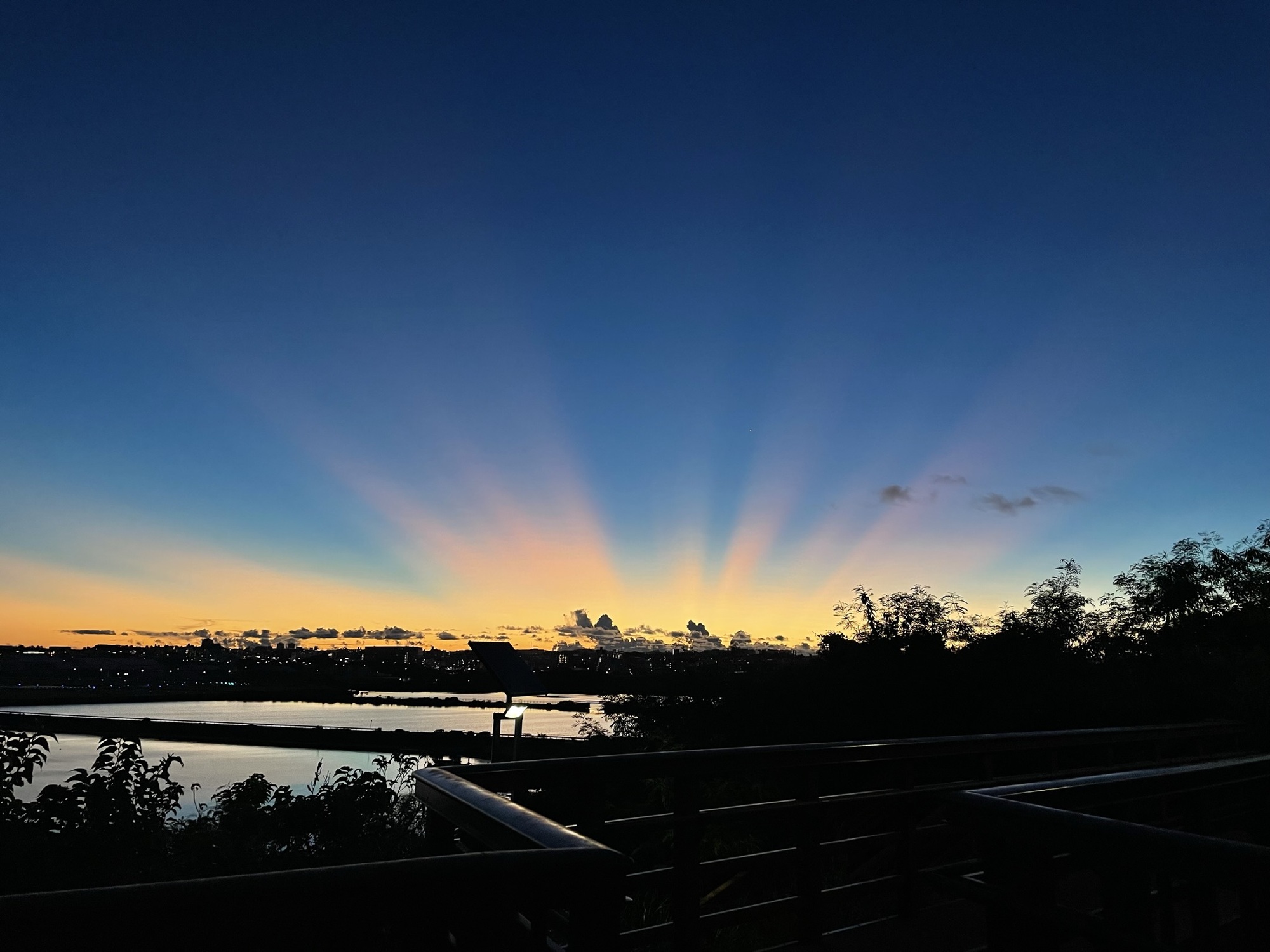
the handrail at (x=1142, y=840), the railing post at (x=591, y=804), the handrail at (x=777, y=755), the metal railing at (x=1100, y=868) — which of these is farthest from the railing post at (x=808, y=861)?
the handrail at (x=1142, y=840)

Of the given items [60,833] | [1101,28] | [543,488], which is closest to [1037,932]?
[60,833]

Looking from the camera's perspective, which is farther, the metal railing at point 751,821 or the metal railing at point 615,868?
the metal railing at point 751,821

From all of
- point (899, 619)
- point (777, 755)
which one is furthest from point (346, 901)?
point (899, 619)

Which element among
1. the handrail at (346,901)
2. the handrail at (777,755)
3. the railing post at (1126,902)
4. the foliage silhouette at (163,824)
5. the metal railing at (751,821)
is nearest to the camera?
the handrail at (346,901)

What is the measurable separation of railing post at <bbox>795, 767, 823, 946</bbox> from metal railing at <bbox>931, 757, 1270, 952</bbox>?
1.89m

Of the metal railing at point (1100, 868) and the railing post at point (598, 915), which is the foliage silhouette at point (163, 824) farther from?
the railing post at point (598, 915)

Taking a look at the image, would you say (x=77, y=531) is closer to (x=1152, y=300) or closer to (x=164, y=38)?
(x=164, y=38)

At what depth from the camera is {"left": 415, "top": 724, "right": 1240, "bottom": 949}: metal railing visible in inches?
96.1

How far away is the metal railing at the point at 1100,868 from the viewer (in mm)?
1184

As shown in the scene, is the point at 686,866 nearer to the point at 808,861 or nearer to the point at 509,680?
the point at 808,861

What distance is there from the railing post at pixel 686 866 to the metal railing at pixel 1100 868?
5.03ft

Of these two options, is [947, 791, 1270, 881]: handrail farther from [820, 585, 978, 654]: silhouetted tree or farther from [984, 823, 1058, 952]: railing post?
[820, 585, 978, 654]: silhouetted tree

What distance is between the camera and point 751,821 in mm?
4406

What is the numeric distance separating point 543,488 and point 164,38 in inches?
391
